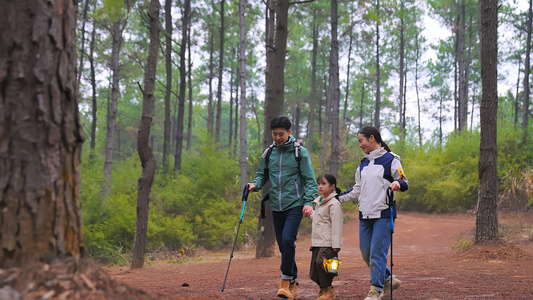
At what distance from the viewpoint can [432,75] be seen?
4538cm

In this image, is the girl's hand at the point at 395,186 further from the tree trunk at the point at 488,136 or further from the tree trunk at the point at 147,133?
the tree trunk at the point at 488,136

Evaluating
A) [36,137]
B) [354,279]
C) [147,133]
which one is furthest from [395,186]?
[147,133]

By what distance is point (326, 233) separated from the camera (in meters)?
4.90

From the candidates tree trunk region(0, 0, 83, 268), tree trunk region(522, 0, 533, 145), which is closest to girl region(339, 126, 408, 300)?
tree trunk region(0, 0, 83, 268)

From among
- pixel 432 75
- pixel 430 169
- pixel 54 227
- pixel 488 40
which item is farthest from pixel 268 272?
pixel 432 75

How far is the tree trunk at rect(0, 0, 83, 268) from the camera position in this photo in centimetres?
245

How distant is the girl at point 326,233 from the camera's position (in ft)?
15.8

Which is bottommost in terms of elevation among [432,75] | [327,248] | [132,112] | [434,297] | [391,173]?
[434,297]

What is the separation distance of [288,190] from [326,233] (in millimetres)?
660

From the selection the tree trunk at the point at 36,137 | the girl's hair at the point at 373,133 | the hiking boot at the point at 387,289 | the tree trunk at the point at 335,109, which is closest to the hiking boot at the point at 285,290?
the hiking boot at the point at 387,289

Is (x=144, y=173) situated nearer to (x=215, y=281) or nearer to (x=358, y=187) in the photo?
(x=215, y=281)

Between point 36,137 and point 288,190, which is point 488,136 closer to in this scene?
point 288,190

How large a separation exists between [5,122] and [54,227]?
0.66m

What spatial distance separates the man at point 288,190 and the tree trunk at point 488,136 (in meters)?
6.02
